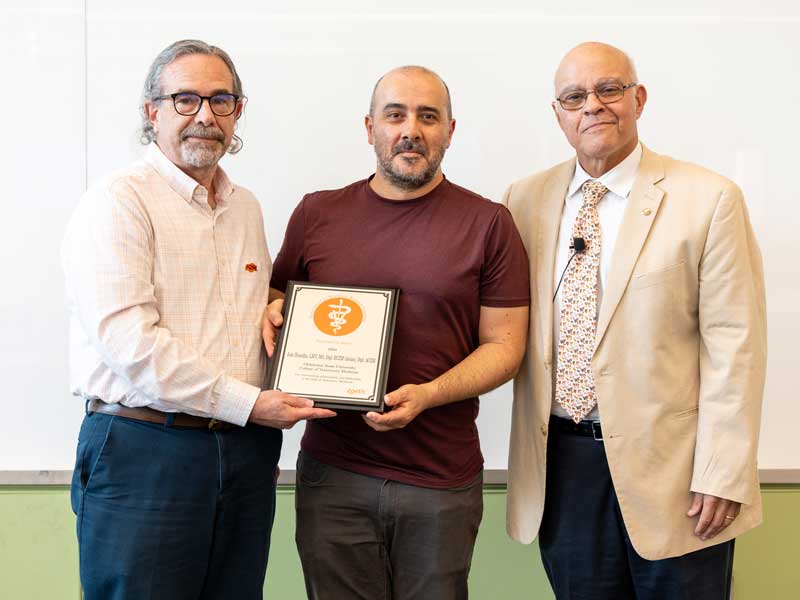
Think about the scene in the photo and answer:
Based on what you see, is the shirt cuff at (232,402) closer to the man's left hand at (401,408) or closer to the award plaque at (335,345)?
the award plaque at (335,345)

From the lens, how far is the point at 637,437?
6.91ft

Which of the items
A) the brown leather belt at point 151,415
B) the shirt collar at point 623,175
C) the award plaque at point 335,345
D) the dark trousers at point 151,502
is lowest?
the dark trousers at point 151,502

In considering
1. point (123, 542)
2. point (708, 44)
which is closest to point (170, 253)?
point (123, 542)

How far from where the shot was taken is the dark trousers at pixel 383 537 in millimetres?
2223

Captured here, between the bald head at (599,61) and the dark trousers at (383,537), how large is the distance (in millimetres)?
1162

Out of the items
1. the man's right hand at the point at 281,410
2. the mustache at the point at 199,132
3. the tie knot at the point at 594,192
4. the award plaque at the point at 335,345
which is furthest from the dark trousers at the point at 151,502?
the tie knot at the point at 594,192

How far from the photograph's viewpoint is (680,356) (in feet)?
6.97

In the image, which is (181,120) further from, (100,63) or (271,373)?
(100,63)

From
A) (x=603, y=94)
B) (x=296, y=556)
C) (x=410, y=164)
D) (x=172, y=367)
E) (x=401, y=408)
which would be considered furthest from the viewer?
(x=296, y=556)

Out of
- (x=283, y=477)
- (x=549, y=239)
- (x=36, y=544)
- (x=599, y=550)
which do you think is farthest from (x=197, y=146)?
(x=36, y=544)

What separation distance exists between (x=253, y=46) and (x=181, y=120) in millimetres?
931

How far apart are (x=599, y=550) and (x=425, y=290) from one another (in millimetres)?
835

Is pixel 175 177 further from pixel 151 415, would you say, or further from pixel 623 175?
pixel 623 175

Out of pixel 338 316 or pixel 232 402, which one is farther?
pixel 338 316
